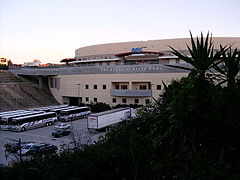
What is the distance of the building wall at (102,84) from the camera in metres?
34.2

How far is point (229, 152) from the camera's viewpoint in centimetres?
462

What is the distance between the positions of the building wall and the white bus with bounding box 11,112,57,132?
10.2 metres

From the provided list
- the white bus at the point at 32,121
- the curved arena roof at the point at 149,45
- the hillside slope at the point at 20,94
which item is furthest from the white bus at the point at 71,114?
the curved arena roof at the point at 149,45

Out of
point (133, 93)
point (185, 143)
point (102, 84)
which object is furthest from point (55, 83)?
point (185, 143)

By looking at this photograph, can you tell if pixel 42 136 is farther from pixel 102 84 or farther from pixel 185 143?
pixel 185 143

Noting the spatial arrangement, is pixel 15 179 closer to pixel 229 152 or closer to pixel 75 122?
pixel 229 152

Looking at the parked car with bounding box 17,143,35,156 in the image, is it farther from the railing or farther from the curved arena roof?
the curved arena roof

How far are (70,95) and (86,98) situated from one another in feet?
9.99

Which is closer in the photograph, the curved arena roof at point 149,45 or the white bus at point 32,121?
the white bus at point 32,121

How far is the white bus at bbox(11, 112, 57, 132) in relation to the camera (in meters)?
25.2

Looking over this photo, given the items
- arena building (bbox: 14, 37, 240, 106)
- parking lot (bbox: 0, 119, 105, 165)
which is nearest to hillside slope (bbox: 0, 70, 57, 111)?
arena building (bbox: 14, 37, 240, 106)

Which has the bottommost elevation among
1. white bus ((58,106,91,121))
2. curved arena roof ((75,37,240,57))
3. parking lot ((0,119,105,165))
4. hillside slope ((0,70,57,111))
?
parking lot ((0,119,105,165))

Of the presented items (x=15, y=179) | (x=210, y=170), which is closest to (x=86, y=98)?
(x=15, y=179)

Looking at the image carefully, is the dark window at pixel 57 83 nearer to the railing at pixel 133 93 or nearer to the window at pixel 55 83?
the window at pixel 55 83
